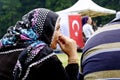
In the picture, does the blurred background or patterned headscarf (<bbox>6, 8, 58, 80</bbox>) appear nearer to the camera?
patterned headscarf (<bbox>6, 8, 58, 80</bbox>)

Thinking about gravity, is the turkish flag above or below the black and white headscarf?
below

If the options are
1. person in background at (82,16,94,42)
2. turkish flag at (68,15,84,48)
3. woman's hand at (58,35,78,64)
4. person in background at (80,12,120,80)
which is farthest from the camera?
turkish flag at (68,15,84,48)

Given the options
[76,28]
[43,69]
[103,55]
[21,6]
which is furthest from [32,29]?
[21,6]

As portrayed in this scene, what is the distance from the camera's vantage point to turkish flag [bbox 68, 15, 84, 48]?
A: 556 inches

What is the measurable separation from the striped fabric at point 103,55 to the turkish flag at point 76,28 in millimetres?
11927

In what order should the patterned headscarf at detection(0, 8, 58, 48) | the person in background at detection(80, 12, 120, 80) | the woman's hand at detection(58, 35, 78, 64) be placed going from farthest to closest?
the woman's hand at detection(58, 35, 78, 64) → the patterned headscarf at detection(0, 8, 58, 48) → the person in background at detection(80, 12, 120, 80)

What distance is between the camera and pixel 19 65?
10.7 ft

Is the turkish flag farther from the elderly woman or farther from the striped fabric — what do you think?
the striped fabric

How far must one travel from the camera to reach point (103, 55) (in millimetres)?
2025

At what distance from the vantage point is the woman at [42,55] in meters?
3.23

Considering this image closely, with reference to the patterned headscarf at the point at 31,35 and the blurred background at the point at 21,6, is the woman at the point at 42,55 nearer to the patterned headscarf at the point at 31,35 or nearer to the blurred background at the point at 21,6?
the patterned headscarf at the point at 31,35

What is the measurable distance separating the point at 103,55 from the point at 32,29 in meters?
1.49

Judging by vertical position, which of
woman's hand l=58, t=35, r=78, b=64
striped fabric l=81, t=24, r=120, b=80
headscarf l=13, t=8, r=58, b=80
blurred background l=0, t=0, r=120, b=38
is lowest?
blurred background l=0, t=0, r=120, b=38

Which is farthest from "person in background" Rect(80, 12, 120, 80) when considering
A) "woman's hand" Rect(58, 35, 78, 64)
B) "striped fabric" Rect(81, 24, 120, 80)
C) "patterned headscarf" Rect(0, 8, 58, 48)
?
"woman's hand" Rect(58, 35, 78, 64)
